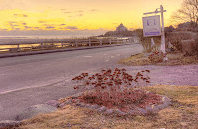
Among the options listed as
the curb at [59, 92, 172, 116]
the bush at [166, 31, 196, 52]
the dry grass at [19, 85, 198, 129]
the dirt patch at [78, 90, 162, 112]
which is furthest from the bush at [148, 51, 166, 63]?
the dry grass at [19, 85, 198, 129]

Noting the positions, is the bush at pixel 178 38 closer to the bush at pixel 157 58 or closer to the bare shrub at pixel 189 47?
the bare shrub at pixel 189 47

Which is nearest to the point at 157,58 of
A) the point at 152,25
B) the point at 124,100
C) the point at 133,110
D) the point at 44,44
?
the point at 152,25

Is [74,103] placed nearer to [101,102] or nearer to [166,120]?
[101,102]

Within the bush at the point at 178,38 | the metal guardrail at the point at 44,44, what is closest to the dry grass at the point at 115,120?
the bush at the point at 178,38

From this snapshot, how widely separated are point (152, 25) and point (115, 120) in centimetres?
1189

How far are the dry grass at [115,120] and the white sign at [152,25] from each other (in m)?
10.4

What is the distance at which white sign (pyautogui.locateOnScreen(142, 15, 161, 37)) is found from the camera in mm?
15117

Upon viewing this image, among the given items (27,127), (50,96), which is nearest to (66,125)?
(27,127)

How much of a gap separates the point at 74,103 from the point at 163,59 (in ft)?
31.4

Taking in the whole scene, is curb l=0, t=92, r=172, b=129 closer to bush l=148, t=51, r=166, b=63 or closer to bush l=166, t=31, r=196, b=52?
bush l=148, t=51, r=166, b=63

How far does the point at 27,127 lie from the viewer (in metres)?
4.22

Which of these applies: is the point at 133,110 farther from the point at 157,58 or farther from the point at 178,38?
the point at 178,38

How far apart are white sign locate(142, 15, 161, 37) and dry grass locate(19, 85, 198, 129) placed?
10.4 meters

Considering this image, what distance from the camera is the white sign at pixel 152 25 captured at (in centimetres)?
1512
